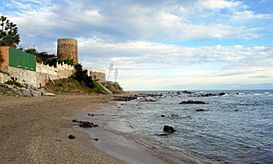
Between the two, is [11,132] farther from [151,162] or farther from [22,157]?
[151,162]

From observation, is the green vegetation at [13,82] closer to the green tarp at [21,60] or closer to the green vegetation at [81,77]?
the green tarp at [21,60]

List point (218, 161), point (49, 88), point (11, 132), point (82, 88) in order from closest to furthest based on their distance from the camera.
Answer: point (218, 161)
point (11, 132)
point (49, 88)
point (82, 88)

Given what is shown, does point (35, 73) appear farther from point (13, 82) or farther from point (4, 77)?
point (4, 77)

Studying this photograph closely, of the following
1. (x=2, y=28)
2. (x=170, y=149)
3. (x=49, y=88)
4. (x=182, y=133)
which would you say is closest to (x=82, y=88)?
(x=49, y=88)

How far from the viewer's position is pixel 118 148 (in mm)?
11305

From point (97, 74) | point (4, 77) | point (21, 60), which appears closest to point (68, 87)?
point (21, 60)

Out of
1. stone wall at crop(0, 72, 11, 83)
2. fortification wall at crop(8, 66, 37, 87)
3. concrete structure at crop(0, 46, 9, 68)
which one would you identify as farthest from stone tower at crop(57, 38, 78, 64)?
stone wall at crop(0, 72, 11, 83)

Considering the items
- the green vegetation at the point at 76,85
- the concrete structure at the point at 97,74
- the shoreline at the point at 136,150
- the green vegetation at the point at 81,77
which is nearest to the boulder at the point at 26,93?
the green vegetation at the point at 76,85

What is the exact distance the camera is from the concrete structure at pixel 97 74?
→ 8653cm

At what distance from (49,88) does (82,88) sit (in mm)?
12775

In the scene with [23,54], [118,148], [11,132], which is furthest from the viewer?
[23,54]

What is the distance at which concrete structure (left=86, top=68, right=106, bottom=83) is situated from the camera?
86531mm

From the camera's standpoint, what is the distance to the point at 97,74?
89250mm

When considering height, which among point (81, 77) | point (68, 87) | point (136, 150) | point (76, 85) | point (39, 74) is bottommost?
point (136, 150)
